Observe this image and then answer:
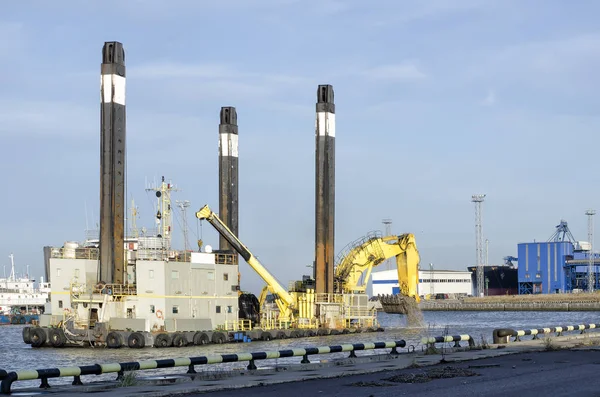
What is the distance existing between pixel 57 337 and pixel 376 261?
3190 centimetres

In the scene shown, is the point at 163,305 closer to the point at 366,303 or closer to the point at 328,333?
the point at 328,333

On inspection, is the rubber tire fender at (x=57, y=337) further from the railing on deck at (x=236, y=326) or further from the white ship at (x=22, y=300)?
the white ship at (x=22, y=300)

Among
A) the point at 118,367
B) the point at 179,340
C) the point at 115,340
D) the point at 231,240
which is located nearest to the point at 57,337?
the point at 115,340

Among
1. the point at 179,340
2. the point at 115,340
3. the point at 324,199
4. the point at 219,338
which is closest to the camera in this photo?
the point at 115,340

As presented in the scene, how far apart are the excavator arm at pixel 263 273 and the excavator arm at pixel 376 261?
5.49 metres

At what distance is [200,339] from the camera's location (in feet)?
217

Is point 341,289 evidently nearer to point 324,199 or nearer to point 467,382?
point 324,199

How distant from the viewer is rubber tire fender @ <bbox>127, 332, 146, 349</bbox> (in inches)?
2454

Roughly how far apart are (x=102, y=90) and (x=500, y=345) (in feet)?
127

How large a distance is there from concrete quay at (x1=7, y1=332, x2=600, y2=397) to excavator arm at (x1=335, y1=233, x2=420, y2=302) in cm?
4912

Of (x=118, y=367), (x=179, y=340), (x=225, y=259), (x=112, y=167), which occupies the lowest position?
(x=179, y=340)

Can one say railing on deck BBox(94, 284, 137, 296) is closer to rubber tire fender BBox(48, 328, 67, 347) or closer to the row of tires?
the row of tires

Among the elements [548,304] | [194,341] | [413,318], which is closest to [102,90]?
[194,341]

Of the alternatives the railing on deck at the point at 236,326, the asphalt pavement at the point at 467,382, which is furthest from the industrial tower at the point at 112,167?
the asphalt pavement at the point at 467,382
